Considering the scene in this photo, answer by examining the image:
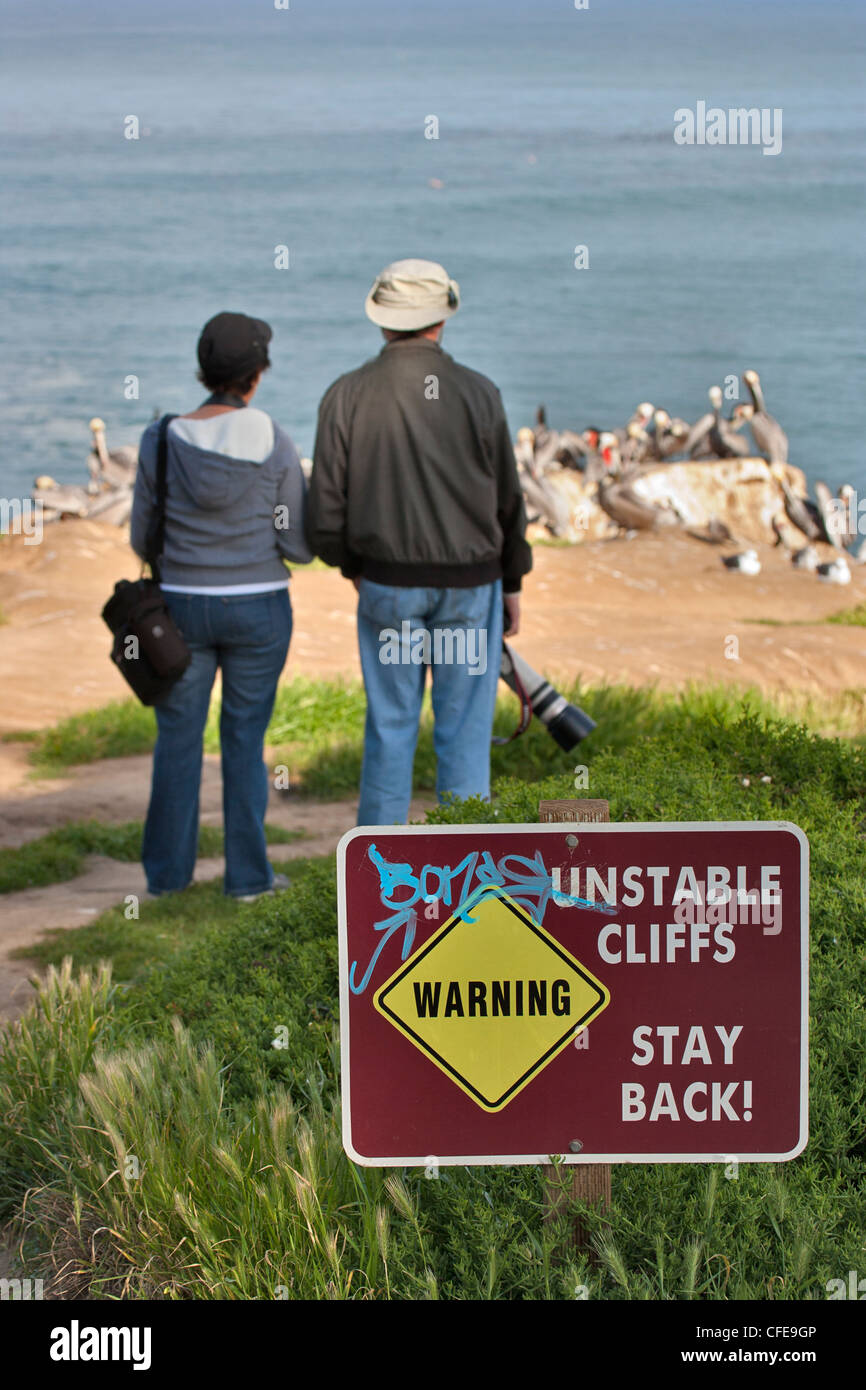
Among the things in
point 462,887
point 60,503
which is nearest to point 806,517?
point 60,503

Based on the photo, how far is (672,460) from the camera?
26.2m

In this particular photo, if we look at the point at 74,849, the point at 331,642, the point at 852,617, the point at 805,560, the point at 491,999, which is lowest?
the point at 805,560

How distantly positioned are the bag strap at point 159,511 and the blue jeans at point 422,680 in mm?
815

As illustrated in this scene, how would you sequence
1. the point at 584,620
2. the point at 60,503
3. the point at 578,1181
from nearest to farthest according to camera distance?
the point at 578,1181, the point at 584,620, the point at 60,503

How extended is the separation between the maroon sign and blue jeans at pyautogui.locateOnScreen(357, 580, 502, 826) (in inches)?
97.3

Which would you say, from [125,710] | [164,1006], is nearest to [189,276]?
[125,710]

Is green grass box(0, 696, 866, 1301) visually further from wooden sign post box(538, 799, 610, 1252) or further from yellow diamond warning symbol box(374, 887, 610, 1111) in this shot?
yellow diamond warning symbol box(374, 887, 610, 1111)

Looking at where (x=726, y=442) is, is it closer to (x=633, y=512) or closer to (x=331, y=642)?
(x=633, y=512)

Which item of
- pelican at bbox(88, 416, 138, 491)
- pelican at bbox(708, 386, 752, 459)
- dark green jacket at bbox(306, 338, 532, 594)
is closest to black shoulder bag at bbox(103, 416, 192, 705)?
dark green jacket at bbox(306, 338, 532, 594)

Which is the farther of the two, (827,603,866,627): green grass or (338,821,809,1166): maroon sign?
(827,603,866,627): green grass

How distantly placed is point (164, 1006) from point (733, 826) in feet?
6.82

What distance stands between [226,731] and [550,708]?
1.22m

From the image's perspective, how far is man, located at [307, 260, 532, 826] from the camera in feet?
16.6
